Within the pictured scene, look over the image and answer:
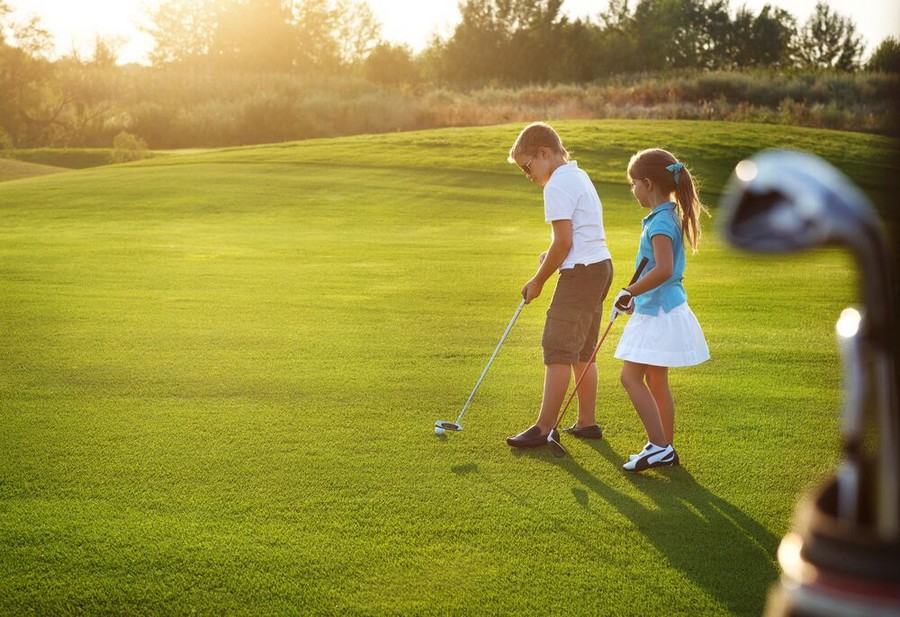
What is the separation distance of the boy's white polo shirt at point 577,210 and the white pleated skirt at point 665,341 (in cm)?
60

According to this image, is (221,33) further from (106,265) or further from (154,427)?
(154,427)

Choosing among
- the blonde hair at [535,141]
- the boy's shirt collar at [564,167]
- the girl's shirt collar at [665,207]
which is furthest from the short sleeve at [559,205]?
the girl's shirt collar at [665,207]

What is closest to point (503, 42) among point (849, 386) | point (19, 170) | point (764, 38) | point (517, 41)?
point (517, 41)

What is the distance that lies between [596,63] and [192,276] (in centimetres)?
6173

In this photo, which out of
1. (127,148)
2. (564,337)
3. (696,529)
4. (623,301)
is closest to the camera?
(696,529)

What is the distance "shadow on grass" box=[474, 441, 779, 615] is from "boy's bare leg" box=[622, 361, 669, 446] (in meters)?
0.21

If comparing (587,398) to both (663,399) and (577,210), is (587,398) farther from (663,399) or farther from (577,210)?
(577,210)

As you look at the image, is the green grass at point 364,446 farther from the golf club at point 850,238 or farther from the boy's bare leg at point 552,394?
the boy's bare leg at point 552,394

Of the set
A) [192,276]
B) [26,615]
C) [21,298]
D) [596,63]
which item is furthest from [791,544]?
[596,63]

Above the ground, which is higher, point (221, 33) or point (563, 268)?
point (221, 33)

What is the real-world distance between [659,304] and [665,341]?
22 cm

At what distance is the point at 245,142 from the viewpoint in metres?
46.2

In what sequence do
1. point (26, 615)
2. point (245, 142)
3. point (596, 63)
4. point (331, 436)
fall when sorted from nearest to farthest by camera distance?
point (26, 615) < point (331, 436) < point (245, 142) < point (596, 63)

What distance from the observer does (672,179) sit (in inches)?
228
